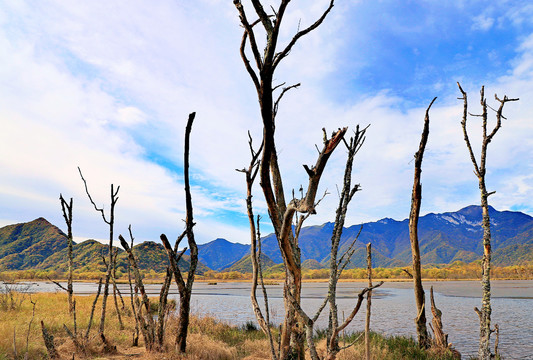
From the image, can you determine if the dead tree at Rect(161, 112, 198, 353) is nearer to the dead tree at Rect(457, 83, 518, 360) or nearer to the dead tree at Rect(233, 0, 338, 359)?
the dead tree at Rect(233, 0, 338, 359)

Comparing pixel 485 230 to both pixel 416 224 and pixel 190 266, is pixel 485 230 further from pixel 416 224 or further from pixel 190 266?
pixel 190 266

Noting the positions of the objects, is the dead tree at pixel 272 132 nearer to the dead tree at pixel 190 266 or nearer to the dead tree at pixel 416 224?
the dead tree at pixel 190 266

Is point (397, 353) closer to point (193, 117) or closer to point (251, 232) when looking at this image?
point (251, 232)

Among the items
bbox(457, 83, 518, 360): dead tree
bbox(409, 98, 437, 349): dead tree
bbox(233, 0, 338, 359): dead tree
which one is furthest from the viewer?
bbox(409, 98, 437, 349): dead tree

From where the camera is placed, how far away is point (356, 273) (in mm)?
127438

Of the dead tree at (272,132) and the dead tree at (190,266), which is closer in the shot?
the dead tree at (272,132)

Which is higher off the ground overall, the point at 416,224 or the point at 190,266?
the point at 416,224

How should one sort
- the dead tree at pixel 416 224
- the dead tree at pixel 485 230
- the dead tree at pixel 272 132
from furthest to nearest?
the dead tree at pixel 416 224 < the dead tree at pixel 485 230 < the dead tree at pixel 272 132

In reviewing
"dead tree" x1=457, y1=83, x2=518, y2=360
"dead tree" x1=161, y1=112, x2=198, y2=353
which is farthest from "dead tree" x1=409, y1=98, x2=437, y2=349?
"dead tree" x1=161, y1=112, x2=198, y2=353

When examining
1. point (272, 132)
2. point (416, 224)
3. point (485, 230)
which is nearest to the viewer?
point (272, 132)

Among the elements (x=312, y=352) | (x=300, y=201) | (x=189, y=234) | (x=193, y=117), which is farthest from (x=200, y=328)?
(x=300, y=201)

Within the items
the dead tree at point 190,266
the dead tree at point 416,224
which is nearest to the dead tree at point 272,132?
the dead tree at point 190,266

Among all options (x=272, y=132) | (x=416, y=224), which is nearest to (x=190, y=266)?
(x=272, y=132)

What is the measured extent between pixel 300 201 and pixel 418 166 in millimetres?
8236
